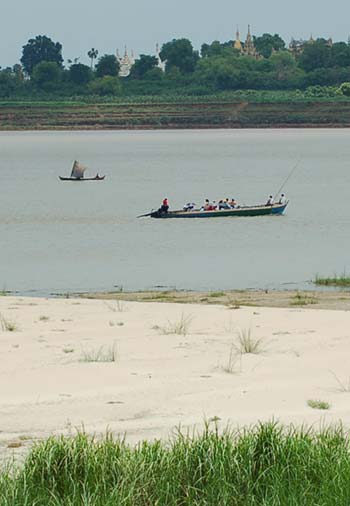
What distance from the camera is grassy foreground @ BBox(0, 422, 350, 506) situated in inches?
338

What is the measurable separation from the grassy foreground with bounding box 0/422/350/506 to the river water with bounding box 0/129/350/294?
21.1m

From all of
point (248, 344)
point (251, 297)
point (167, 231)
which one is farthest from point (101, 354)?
point (167, 231)

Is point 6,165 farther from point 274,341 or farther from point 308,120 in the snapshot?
point 274,341

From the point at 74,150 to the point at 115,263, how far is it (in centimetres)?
12724

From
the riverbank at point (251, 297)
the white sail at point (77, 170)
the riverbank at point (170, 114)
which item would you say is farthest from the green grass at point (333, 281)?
the riverbank at point (170, 114)

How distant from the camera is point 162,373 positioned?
13.2 m

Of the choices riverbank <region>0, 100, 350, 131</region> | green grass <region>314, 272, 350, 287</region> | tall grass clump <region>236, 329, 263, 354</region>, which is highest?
tall grass clump <region>236, 329, 263, 354</region>

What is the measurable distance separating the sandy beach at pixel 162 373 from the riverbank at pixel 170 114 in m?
164

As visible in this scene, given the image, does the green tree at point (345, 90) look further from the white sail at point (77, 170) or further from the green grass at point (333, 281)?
the green grass at point (333, 281)

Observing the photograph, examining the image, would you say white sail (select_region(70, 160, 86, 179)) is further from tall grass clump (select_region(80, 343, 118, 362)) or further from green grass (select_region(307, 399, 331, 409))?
green grass (select_region(307, 399, 331, 409))

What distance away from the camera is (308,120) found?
189 m

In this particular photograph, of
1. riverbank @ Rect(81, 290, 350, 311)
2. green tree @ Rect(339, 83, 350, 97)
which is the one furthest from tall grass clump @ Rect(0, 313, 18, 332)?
green tree @ Rect(339, 83, 350, 97)

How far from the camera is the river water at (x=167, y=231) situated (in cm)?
3397

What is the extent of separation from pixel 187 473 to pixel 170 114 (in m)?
178
